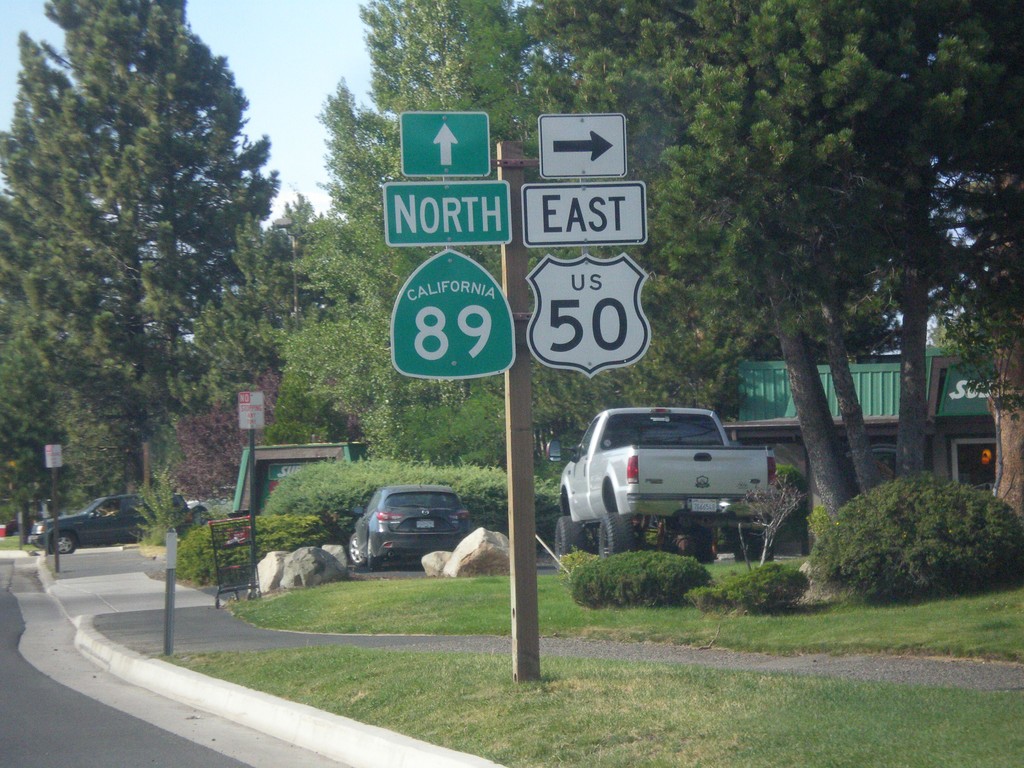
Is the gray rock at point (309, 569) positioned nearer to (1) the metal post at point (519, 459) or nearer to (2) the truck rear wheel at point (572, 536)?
(2) the truck rear wheel at point (572, 536)

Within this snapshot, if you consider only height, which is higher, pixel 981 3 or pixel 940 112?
pixel 981 3

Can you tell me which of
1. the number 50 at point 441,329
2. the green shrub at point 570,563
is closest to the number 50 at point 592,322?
the number 50 at point 441,329

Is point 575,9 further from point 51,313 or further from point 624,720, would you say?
point 51,313

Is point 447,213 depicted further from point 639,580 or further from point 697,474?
point 697,474

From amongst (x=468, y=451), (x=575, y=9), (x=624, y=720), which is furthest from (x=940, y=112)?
(x=468, y=451)

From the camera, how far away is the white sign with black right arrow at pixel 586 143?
25.9 feet

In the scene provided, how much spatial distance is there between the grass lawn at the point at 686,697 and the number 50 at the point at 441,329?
2316 mm

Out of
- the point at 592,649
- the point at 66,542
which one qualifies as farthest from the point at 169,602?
the point at 66,542

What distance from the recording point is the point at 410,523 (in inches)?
840

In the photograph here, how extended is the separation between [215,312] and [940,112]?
1544 inches

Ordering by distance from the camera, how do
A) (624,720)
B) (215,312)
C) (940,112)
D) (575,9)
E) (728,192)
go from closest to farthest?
(624,720) → (940,112) → (728,192) → (575,9) → (215,312)

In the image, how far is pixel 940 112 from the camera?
12.5 meters

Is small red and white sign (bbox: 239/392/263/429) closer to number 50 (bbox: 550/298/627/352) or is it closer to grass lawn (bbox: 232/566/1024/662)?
grass lawn (bbox: 232/566/1024/662)

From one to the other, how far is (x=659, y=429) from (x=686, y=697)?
34.1 feet
